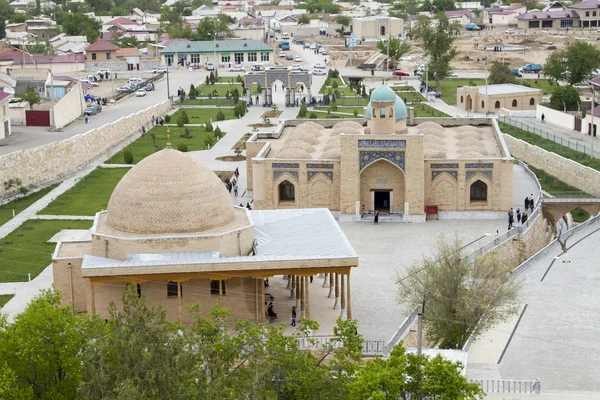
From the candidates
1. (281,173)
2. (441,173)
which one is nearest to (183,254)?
(281,173)

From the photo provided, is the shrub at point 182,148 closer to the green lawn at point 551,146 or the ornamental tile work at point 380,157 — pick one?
the ornamental tile work at point 380,157

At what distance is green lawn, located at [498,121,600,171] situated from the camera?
55.3 m

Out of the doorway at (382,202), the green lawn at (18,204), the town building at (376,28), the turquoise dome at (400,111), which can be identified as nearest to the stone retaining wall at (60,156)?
the green lawn at (18,204)

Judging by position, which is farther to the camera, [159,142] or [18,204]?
[159,142]

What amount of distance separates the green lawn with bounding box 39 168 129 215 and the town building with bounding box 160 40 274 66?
52.3m

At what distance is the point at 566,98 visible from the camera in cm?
7412

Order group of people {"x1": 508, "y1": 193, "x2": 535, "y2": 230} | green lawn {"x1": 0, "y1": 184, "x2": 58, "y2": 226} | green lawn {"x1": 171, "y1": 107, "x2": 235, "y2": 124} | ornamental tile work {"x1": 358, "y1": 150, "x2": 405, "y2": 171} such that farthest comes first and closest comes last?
green lawn {"x1": 171, "y1": 107, "x2": 235, "y2": 124} → green lawn {"x1": 0, "y1": 184, "x2": 58, "y2": 226} → ornamental tile work {"x1": 358, "y1": 150, "x2": 405, "y2": 171} → group of people {"x1": 508, "y1": 193, "x2": 535, "y2": 230}

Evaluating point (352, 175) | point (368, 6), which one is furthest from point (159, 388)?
point (368, 6)

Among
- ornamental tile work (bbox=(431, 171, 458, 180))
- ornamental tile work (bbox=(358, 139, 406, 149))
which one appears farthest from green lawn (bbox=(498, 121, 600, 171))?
ornamental tile work (bbox=(358, 139, 406, 149))

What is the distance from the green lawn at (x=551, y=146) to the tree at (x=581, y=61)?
65.5ft

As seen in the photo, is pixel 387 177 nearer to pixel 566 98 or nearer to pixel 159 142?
pixel 159 142

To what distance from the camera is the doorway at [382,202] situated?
45906 millimetres

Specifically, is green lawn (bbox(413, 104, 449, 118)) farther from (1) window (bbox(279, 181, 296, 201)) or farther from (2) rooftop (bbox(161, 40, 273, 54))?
(2) rooftop (bbox(161, 40, 273, 54))

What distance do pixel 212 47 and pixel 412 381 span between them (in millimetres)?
87457
